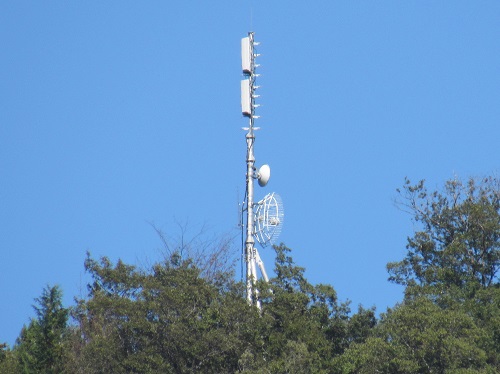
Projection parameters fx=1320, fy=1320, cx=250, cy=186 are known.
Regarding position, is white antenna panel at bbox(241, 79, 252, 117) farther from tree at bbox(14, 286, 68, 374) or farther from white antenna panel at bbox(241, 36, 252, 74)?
tree at bbox(14, 286, 68, 374)

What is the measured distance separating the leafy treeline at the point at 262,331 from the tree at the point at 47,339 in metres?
0.05

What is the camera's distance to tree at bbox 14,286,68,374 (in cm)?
3706

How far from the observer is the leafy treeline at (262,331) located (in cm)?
2975

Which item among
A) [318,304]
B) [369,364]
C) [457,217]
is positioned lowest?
[369,364]

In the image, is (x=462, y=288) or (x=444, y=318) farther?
(x=462, y=288)

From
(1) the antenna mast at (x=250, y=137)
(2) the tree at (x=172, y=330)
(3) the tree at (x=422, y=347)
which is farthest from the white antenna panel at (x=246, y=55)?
(3) the tree at (x=422, y=347)

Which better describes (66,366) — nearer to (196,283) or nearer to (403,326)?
(196,283)

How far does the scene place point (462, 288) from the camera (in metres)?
38.1

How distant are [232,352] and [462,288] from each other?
9.38 metres

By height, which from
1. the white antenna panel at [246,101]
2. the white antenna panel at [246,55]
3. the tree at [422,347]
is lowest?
the tree at [422,347]

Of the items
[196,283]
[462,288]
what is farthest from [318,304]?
[462,288]

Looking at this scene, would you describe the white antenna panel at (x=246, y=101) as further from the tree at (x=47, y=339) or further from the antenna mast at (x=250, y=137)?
the tree at (x=47, y=339)

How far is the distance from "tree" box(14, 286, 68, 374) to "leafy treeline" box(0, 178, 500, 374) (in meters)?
0.05

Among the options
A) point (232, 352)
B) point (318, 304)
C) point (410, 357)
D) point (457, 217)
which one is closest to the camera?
point (410, 357)
